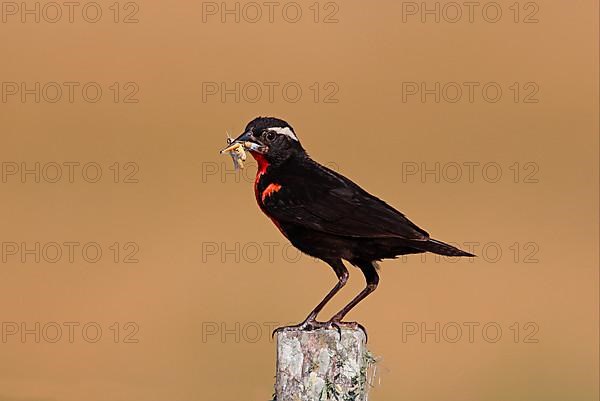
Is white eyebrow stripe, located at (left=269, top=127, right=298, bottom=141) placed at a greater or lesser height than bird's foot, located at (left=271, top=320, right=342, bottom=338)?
greater

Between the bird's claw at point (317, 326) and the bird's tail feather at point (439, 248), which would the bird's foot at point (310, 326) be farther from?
the bird's tail feather at point (439, 248)

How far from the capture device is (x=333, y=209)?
6793mm

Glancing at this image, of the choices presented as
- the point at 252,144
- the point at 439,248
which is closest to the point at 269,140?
the point at 252,144

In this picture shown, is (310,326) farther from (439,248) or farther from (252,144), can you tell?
(252,144)

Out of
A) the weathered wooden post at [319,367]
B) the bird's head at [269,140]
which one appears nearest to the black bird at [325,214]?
the bird's head at [269,140]

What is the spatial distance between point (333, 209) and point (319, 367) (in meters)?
0.96

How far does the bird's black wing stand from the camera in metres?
6.65

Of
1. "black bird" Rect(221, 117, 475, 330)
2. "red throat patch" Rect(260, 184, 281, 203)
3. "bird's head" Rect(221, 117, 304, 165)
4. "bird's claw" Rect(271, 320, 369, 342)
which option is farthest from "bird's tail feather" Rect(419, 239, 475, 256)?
"bird's head" Rect(221, 117, 304, 165)

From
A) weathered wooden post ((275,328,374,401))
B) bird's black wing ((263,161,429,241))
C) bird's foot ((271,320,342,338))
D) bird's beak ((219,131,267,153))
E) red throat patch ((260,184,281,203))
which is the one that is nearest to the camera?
weathered wooden post ((275,328,374,401))

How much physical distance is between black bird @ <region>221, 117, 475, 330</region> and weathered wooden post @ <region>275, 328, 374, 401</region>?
1.05ft

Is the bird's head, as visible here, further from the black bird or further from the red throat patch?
the red throat patch

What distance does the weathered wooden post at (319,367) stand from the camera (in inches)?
241

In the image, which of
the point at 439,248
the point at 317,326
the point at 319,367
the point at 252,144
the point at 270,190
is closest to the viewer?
the point at 319,367

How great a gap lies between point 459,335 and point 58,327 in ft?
11.5
